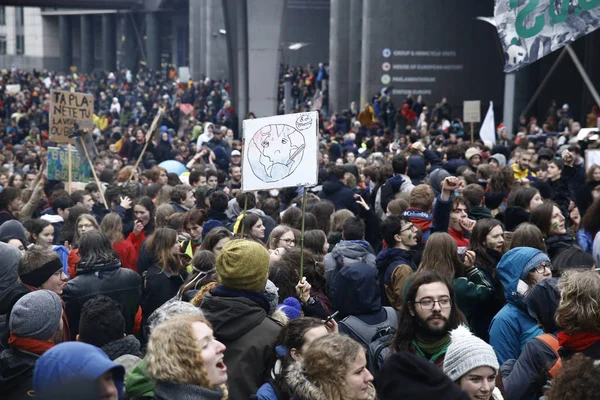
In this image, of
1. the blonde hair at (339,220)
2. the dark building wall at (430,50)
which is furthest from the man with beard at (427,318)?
the dark building wall at (430,50)

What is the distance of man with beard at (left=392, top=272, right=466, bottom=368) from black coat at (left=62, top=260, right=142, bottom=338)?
8.17 feet

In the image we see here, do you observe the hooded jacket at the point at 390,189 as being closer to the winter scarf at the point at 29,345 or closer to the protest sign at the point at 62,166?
the protest sign at the point at 62,166

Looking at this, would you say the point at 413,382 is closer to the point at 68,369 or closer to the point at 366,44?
the point at 68,369

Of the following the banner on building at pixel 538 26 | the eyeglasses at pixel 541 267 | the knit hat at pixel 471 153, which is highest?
the banner on building at pixel 538 26

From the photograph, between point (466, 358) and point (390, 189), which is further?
point (390, 189)

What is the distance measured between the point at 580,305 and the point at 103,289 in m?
3.48

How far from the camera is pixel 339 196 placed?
11.1 metres

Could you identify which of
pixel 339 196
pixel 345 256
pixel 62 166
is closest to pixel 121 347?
pixel 345 256

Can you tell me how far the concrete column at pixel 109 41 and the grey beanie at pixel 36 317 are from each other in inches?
2863

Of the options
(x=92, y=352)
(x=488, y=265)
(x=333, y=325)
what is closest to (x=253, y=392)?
(x=333, y=325)

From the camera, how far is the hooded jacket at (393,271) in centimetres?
680

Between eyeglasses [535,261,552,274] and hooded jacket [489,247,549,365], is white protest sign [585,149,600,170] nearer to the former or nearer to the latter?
eyeglasses [535,261,552,274]

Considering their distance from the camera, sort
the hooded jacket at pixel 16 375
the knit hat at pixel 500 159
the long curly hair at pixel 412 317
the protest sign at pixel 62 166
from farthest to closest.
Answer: the protest sign at pixel 62 166 < the knit hat at pixel 500 159 < the long curly hair at pixel 412 317 < the hooded jacket at pixel 16 375

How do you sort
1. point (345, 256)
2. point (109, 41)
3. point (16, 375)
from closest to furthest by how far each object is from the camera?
1. point (16, 375)
2. point (345, 256)
3. point (109, 41)
